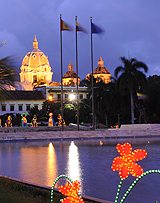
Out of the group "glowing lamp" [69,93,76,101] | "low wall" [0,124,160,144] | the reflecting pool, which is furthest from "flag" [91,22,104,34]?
"glowing lamp" [69,93,76,101]

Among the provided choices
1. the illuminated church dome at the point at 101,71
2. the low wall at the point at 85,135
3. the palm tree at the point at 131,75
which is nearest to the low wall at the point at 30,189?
the low wall at the point at 85,135

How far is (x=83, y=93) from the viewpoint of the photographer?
89.9 meters

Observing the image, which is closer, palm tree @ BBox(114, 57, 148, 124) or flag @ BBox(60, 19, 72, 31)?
flag @ BBox(60, 19, 72, 31)

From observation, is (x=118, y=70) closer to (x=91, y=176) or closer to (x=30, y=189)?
(x=91, y=176)

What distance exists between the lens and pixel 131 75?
45.1 m

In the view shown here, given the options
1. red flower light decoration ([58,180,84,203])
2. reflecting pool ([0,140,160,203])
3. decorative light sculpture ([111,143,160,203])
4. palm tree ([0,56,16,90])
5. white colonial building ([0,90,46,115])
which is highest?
white colonial building ([0,90,46,115])

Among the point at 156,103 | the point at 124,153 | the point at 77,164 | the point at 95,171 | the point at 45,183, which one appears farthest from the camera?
the point at 156,103

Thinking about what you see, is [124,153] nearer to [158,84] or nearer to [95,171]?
[95,171]

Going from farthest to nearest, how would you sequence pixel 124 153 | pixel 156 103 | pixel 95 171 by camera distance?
pixel 156 103 < pixel 95 171 < pixel 124 153

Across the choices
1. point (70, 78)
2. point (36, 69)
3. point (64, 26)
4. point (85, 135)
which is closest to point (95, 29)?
point (64, 26)

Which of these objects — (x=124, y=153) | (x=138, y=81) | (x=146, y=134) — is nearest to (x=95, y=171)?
(x=124, y=153)

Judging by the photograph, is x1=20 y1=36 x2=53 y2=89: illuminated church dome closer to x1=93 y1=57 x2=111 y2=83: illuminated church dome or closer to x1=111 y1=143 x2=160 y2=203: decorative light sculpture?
x1=93 y1=57 x2=111 y2=83: illuminated church dome

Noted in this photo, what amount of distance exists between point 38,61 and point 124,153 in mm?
110467

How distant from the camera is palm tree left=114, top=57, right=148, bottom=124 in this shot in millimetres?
45156
